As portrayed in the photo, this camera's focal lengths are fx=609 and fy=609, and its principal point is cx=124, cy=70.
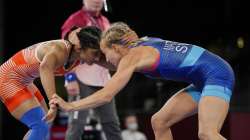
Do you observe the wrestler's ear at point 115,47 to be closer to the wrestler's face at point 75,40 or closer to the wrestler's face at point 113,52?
the wrestler's face at point 113,52

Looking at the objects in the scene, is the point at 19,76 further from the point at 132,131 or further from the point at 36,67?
the point at 132,131

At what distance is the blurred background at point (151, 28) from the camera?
299 inches

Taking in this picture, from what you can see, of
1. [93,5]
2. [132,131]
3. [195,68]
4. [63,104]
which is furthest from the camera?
[132,131]

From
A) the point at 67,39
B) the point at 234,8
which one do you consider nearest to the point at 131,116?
the point at 67,39

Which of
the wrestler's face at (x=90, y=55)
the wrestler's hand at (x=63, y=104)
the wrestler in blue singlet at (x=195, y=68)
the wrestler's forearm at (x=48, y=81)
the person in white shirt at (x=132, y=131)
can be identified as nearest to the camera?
the wrestler's hand at (x=63, y=104)

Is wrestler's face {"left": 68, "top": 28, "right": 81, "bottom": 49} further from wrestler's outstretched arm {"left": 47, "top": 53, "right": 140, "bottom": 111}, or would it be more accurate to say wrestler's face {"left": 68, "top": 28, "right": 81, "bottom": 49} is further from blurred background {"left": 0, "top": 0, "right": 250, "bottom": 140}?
blurred background {"left": 0, "top": 0, "right": 250, "bottom": 140}

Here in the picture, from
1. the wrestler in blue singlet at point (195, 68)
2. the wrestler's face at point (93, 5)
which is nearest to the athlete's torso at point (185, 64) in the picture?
the wrestler in blue singlet at point (195, 68)

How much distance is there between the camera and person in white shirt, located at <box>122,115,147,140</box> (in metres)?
5.66

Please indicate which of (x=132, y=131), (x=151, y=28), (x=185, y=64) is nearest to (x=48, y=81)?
(x=185, y=64)

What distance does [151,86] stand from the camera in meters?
7.75

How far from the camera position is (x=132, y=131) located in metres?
5.78

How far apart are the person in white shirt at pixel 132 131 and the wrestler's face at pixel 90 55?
74.7 inches

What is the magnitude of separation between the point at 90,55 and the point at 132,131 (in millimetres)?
2061

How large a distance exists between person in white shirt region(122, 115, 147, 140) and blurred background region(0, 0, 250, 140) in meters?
1.11
